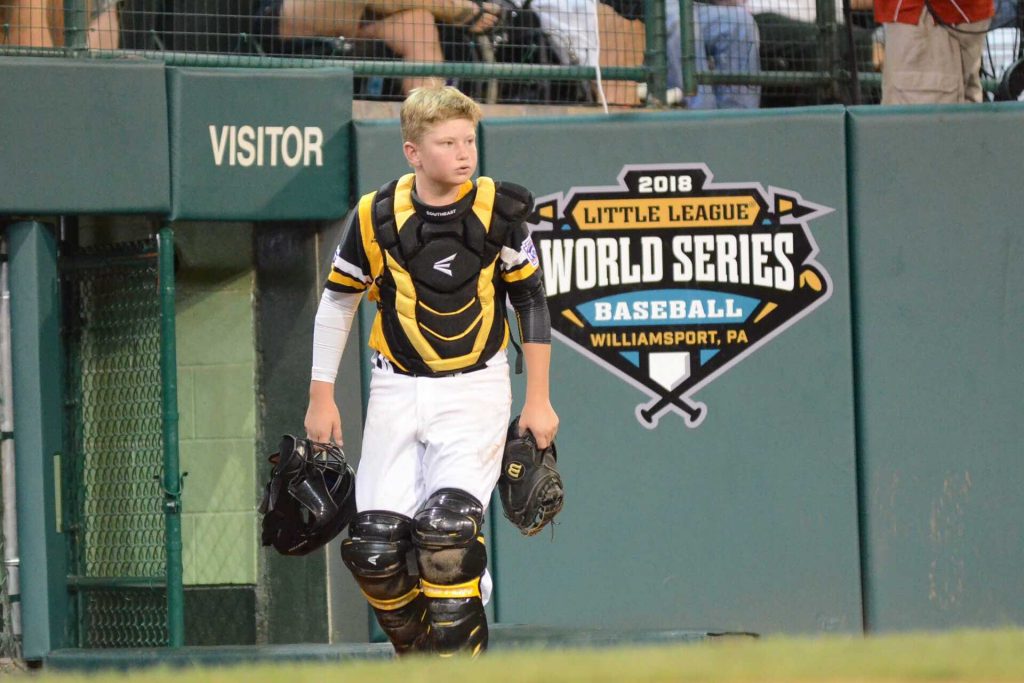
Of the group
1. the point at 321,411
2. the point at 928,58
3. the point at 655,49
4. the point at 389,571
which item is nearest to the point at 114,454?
the point at 321,411

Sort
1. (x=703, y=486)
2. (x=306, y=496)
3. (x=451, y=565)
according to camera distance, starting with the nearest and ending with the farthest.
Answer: (x=451, y=565), (x=306, y=496), (x=703, y=486)

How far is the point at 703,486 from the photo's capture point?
681 centimetres

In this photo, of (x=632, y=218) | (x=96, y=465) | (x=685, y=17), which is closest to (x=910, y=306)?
(x=632, y=218)

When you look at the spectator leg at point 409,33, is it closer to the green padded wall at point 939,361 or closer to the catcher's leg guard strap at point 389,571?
the green padded wall at point 939,361

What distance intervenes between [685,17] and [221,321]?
8.58ft

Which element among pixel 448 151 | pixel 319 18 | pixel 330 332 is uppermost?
pixel 319 18

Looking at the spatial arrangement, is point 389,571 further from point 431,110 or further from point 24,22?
point 24,22

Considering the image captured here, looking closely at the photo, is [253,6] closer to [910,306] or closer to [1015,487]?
[910,306]

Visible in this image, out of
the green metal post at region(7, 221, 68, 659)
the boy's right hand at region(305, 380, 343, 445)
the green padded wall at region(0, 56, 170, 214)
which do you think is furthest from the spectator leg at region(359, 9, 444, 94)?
the boy's right hand at region(305, 380, 343, 445)

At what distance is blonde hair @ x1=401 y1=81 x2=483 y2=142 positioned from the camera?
5.03m

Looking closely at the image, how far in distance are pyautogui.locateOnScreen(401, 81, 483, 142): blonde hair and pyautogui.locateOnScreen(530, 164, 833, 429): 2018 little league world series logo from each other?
1.74m

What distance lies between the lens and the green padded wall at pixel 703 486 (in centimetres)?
680

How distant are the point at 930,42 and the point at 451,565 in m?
3.65

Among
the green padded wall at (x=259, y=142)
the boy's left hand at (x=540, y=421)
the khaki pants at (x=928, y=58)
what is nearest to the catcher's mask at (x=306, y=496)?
the boy's left hand at (x=540, y=421)
